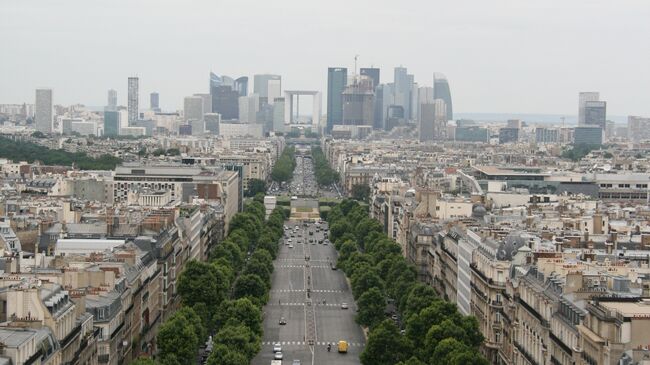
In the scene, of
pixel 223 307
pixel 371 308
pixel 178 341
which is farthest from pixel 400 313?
pixel 178 341

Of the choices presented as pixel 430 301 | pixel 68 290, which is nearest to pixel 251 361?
pixel 430 301

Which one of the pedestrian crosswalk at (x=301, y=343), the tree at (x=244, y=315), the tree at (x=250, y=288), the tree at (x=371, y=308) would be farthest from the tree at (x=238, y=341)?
the tree at (x=250, y=288)

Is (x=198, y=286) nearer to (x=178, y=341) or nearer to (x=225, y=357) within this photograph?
(x=178, y=341)

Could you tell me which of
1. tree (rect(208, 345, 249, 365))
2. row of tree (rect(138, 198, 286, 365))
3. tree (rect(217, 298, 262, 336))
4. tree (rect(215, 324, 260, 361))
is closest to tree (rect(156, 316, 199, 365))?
row of tree (rect(138, 198, 286, 365))

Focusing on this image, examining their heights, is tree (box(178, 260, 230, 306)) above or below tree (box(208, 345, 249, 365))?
above

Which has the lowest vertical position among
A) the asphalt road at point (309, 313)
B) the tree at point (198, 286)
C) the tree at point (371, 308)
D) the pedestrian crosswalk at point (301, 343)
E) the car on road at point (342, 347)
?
the asphalt road at point (309, 313)

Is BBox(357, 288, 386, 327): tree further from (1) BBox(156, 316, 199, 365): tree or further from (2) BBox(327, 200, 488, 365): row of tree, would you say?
(1) BBox(156, 316, 199, 365): tree

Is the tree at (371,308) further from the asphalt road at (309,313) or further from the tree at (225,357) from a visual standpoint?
the tree at (225,357)
